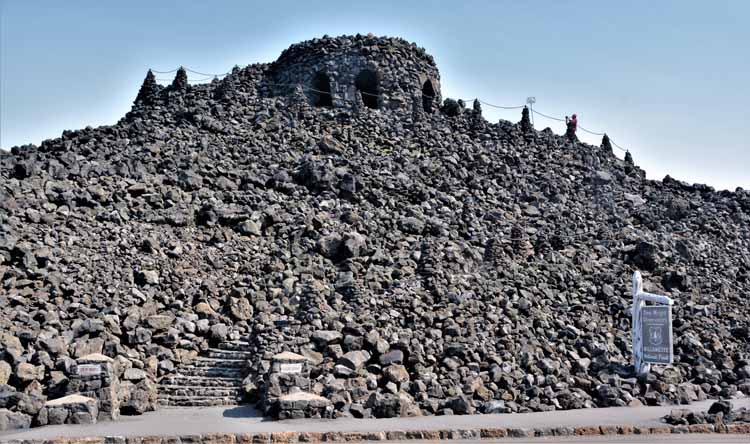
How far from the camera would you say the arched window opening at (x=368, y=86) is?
33938 mm

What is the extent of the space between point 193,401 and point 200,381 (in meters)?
0.74

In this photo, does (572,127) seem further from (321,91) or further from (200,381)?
(200,381)

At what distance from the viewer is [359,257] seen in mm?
22453

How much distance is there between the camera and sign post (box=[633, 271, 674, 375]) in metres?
19.0

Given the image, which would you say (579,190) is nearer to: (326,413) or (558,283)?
(558,283)

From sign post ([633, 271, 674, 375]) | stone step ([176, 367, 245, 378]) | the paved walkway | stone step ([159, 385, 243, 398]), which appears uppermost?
sign post ([633, 271, 674, 375])

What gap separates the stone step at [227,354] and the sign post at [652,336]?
917 centimetres

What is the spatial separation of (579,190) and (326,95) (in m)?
10.8

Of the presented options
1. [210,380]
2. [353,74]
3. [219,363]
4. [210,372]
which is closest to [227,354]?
[219,363]

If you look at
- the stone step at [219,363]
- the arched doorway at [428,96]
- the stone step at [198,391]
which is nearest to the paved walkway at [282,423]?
the stone step at [198,391]

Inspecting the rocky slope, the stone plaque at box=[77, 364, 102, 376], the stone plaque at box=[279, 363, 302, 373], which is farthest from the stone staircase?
the stone plaque at box=[77, 364, 102, 376]

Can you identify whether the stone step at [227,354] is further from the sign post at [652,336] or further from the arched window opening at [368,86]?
the arched window opening at [368,86]

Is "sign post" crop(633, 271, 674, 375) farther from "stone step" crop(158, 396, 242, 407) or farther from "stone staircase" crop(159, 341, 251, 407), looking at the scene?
"stone step" crop(158, 396, 242, 407)

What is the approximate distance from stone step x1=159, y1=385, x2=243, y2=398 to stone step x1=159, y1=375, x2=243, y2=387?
0.63 ft
